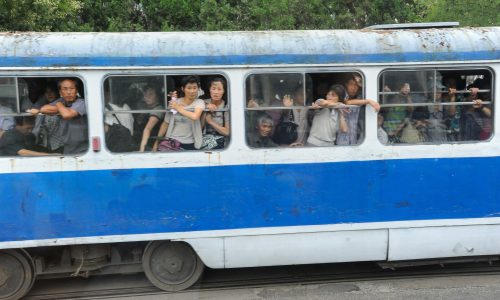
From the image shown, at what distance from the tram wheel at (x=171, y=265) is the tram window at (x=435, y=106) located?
2285 mm

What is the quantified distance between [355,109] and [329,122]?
0.95 feet

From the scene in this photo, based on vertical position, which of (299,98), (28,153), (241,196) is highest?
(299,98)

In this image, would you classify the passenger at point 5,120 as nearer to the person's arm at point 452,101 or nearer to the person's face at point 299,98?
the person's face at point 299,98

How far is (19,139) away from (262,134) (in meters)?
2.28

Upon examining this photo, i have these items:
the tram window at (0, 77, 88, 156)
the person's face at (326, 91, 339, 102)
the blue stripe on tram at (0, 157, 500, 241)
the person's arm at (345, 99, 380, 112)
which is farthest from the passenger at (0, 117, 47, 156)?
the person's arm at (345, 99, 380, 112)

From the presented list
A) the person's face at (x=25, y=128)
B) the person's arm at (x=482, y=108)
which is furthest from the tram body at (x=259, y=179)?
the person's face at (x=25, y=128)

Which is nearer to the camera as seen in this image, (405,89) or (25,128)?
(25,128)

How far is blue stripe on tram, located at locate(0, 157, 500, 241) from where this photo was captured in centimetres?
476

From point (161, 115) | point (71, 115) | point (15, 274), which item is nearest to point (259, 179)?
point (161, 115)

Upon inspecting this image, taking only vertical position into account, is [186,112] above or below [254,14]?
below

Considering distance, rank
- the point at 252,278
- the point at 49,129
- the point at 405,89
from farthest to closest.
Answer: the point at 252,278
the point at 405,89
the point at 49,129

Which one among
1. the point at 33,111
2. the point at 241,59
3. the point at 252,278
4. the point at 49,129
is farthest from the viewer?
the point at 252,278

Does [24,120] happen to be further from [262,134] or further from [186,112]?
[262,134]

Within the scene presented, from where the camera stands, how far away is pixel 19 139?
15.5 feet
